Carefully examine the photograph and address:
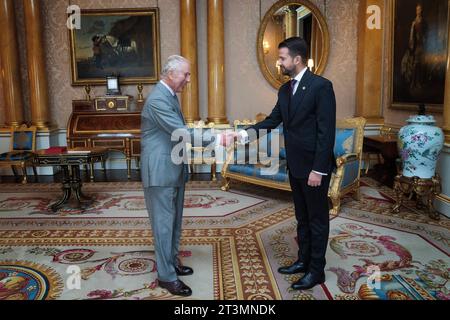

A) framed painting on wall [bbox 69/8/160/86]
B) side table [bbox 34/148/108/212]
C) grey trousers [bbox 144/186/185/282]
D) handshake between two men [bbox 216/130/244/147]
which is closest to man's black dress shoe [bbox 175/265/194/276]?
grey trousers [bbox 144/186/185/282]

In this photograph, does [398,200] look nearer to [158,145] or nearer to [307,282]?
[307,282]

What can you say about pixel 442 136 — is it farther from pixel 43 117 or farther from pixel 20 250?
pixel 43 117

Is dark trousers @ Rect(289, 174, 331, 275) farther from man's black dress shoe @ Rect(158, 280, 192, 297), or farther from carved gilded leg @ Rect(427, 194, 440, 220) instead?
carved gilded leg @ Rect(427, 194, 440, 220)

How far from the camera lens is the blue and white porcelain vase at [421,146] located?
411 cm

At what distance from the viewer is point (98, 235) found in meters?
3.83

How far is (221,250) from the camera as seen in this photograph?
11.1 ft

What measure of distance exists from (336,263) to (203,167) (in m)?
4.34

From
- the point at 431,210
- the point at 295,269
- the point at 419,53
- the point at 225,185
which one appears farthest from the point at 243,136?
the point at 419,53

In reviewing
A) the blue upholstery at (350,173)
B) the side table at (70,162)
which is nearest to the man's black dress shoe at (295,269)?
the blue upholstery at (350,173)

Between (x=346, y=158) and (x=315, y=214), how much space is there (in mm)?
2177

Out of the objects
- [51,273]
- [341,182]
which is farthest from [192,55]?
[51,273]

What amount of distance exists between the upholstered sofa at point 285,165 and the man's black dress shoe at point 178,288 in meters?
2.38

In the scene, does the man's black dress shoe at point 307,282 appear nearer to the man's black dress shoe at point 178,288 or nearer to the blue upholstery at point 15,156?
the man's black dress shoe at point 178,288

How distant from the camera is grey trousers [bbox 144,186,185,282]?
2.54m
